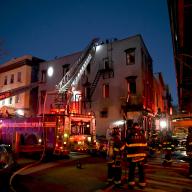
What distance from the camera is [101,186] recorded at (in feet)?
23.6

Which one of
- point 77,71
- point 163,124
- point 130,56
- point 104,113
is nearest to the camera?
point 163,124

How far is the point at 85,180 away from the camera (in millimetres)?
7969

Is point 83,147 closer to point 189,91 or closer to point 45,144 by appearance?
point 45,144

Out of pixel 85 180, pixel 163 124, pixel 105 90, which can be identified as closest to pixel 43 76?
pixel 105 90

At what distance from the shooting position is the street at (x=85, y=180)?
6968mm

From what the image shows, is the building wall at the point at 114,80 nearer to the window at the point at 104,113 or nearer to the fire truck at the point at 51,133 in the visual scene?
the window at the point at 104,113

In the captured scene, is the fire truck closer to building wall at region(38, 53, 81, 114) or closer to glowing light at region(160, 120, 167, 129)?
glowing light at region(160, 120, 167, 129)

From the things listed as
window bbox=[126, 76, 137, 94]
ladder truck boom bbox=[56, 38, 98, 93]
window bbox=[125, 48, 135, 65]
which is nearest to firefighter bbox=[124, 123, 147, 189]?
ladder truck boom bbox=[56, 38, 98, 93]

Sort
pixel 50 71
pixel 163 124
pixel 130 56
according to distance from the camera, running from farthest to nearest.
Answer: pixel 50 71 < pixel 130 56 < pixel 163 124

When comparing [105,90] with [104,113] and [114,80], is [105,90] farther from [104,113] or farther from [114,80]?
[104,113]

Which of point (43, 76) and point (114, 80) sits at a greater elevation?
point (43, 76)

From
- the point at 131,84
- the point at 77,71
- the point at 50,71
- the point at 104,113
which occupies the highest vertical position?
the point at 50,71

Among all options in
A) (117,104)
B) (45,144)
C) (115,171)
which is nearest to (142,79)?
(117,104)

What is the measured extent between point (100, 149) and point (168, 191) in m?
7.97
